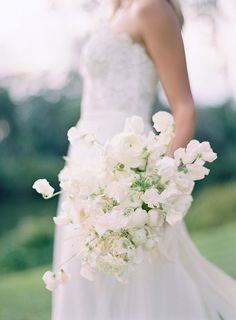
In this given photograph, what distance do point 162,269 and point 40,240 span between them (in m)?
9.68

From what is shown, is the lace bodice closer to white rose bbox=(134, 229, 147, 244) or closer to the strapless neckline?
the strapless neckline

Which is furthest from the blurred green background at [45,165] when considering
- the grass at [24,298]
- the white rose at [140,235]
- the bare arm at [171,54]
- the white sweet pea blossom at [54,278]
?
the white rose at [140,235]

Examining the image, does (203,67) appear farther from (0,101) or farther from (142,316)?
(142,316)

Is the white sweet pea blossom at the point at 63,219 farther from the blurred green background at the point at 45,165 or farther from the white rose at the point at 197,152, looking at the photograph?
the blurred green background at the point at 45,165

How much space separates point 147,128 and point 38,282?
635cm

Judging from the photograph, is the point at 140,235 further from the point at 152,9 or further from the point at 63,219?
the point at 152,9

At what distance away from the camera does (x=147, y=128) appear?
9.83 ft

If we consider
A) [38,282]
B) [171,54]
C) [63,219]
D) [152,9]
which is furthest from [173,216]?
[38,282]

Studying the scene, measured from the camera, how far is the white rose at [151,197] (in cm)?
245

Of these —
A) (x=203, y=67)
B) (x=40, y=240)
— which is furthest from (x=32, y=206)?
(x=203, y=67)

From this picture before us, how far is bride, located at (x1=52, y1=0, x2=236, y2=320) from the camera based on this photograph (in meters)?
2.81

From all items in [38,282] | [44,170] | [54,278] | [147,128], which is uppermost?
[44,170]

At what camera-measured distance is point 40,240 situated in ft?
40.7

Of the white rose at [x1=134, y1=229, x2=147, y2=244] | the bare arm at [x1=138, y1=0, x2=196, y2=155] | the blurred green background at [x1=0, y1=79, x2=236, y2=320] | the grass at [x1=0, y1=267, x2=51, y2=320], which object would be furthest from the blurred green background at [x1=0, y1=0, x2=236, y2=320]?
the white rose at [x1=134, y1=229, x2=147, y2=244]
